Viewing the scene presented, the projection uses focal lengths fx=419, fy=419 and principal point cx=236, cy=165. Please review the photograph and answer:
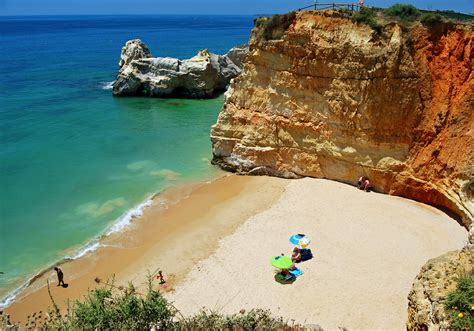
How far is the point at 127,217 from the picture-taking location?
20328 millimetres

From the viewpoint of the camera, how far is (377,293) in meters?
13.8

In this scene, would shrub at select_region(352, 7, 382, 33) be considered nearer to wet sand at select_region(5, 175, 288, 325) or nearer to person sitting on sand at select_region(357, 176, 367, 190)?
person sitting on sand at select_region(357, 176, 367, 190)

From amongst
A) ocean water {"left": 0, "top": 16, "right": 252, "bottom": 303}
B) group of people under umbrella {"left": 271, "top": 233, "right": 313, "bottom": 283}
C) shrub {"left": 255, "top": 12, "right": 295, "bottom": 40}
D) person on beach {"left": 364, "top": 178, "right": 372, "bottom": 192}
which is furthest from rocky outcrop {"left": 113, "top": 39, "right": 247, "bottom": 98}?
group of people under umbrella {"left": 271, "top": 233, "right": 313, "bottom": 283}

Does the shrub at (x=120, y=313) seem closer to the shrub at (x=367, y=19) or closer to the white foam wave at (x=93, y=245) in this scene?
the white foam wave at (x=93, y=245)

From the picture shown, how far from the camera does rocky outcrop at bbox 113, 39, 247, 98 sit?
42.8 metres

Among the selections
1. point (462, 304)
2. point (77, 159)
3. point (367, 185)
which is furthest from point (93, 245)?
point (462, 304)

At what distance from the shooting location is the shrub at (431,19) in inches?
717

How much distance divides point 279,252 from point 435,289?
7631 millimetres

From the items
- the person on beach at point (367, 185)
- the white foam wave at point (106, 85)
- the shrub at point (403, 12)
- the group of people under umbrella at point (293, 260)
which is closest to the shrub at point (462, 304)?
the group of people under umbrella at point (293, 260)

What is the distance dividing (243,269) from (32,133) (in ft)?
79.5

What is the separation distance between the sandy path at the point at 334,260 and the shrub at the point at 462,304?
4398 mm

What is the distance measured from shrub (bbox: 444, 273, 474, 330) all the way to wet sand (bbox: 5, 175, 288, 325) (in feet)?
31.3

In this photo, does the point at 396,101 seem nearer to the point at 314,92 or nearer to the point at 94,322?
the point at 314,92

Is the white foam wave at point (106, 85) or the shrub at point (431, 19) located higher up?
the shrub at point (431, 19)
